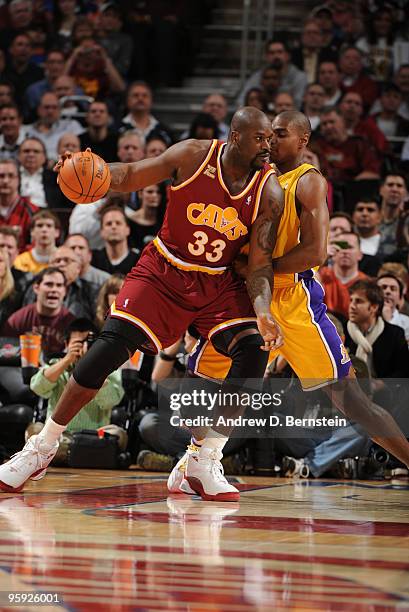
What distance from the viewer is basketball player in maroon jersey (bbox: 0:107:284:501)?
13.9 feet

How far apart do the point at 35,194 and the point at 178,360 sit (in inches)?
128

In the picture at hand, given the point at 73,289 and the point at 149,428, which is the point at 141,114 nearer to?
the point at 73,289

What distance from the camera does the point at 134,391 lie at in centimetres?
670

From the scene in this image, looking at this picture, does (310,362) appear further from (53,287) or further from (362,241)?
(362,241)

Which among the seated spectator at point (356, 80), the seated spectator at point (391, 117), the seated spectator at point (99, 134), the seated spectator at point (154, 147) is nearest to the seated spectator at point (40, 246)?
the seated spectator at point (154, 147)

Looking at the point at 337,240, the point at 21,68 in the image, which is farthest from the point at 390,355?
the point at 21,68

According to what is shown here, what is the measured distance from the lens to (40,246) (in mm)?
7914

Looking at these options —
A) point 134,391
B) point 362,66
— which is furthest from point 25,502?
point 362,66

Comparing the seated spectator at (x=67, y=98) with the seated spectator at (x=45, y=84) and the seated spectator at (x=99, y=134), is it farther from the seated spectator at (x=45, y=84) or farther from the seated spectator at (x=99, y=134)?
the seated spectator at (x=99, y=134)

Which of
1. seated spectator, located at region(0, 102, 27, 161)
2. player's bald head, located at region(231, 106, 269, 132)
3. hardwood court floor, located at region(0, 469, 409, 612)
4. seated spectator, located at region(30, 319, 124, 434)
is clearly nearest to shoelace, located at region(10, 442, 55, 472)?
hardwood court floor, located at region(0, 469, 409, 612)

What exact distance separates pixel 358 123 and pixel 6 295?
436 centimetres

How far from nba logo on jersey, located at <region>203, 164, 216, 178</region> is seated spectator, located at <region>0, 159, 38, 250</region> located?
4.51 m

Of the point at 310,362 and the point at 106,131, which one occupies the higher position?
the point at 106,131

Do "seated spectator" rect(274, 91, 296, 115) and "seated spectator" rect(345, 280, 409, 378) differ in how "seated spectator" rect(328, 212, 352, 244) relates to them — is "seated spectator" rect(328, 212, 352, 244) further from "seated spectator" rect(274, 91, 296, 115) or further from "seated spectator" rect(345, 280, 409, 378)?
"seated spectator" rect(274, 91, 296, 115)
